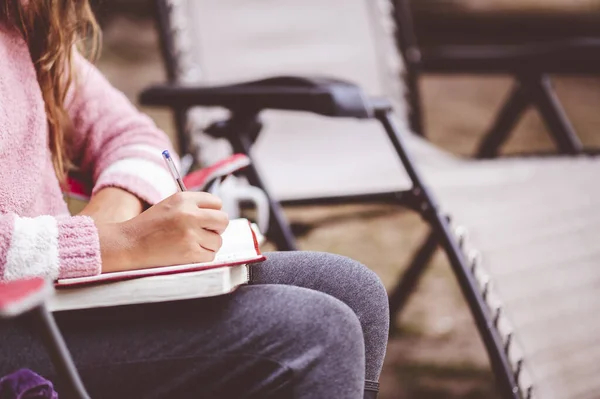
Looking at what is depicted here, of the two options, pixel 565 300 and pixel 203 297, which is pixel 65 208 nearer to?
pixel 203 297

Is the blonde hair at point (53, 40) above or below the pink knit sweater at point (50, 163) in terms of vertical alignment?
above

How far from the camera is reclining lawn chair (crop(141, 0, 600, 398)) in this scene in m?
1.35

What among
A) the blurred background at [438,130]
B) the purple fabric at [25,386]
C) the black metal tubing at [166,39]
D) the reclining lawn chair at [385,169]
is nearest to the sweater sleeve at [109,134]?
the blurred background at [438,130]

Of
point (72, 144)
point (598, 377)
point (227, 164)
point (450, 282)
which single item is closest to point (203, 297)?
point (227, 164)

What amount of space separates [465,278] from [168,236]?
0.72m

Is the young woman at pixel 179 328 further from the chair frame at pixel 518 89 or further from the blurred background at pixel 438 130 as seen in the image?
the chair frame at pixel 518 89

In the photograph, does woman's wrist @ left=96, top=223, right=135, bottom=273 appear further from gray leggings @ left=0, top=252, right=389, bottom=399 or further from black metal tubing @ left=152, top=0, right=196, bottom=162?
black metal tubing @ left=152, top=0, right=196, bottom=162

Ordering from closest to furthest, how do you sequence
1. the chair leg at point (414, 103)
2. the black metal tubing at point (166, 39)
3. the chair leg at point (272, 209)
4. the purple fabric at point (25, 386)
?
the purple fabric at point (25, 386) < the chair leg at point (272, 209) < the black metal tubing at point (166, 39) < the chair leg at point (414, 103)

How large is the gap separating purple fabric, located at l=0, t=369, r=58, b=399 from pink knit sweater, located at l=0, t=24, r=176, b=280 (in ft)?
0.33

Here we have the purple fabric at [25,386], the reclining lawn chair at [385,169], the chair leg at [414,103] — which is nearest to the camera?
the purple fabric at [25,386]

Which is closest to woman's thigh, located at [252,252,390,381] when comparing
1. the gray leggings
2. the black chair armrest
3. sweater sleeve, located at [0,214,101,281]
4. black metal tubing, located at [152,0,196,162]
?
the gray leggings

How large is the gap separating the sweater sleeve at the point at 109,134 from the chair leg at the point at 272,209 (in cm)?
28

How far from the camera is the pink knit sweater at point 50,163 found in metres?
0.76

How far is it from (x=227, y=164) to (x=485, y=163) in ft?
3.63
